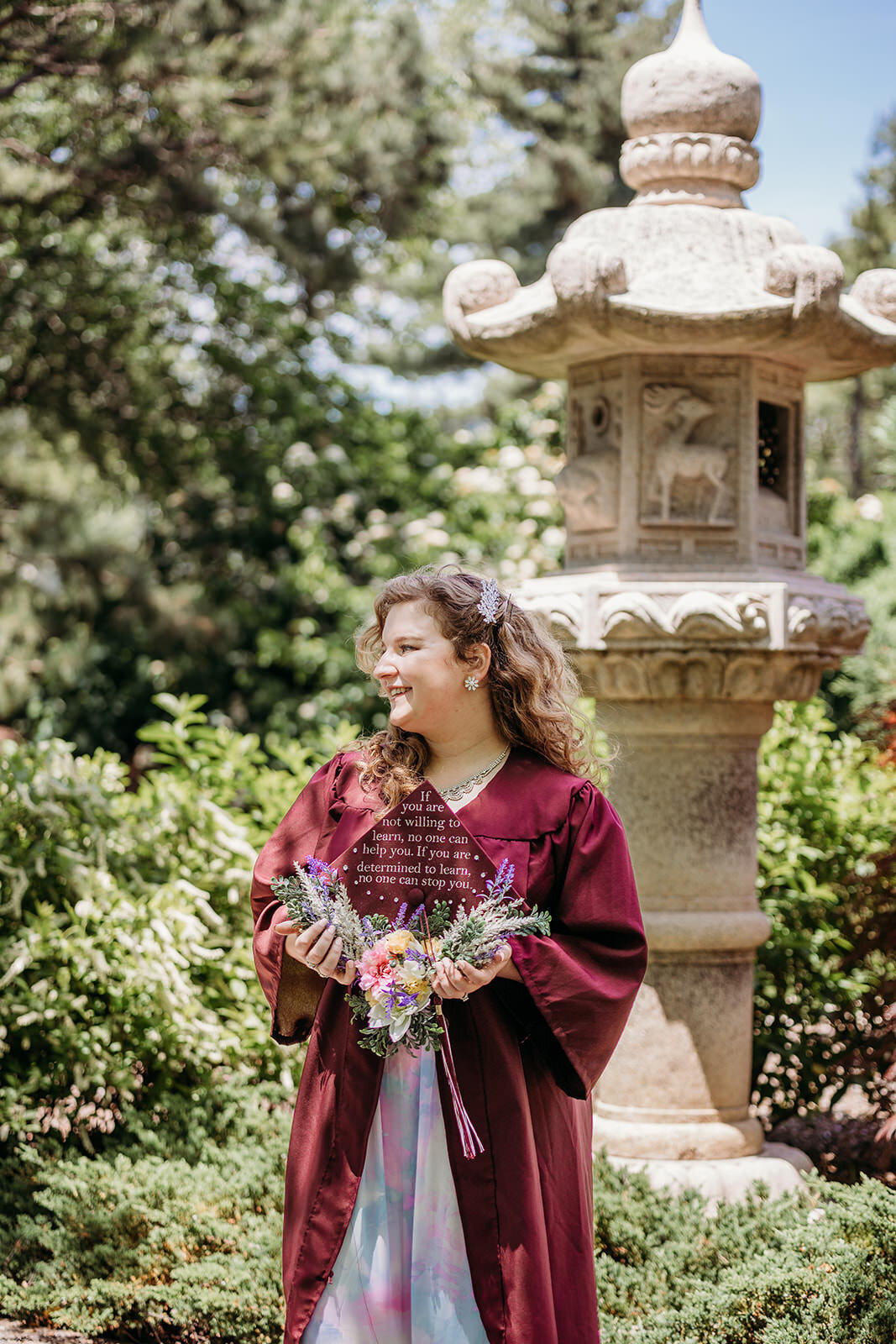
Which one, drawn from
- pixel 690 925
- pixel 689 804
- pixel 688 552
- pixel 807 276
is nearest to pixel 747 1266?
pixel 690 925

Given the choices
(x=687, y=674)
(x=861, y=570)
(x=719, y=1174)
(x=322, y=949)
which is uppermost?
(x=861, y=570)

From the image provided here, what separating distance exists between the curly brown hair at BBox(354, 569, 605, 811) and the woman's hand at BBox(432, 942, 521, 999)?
384 millimetres

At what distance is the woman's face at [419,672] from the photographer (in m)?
2.39

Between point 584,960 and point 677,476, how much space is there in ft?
7.19

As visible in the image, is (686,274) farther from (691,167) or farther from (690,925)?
(690,925)

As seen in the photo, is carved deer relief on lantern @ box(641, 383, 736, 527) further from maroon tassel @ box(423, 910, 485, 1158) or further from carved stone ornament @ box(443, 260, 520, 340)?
maroon tassel @ box(423, 910, 485, 1158)

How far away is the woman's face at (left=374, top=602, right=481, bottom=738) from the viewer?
2389mm

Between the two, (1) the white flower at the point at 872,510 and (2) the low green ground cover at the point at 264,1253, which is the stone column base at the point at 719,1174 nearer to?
(2) the low green ground cover at the point at 264,1253

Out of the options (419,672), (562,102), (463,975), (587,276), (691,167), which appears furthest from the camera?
(562,102)

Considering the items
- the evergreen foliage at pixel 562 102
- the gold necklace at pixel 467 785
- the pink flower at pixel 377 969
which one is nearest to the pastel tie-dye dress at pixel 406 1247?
the pink flower at pixel 377 969

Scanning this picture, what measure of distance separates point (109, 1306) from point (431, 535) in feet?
20.9

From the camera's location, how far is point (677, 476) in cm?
413

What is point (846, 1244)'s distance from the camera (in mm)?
3209

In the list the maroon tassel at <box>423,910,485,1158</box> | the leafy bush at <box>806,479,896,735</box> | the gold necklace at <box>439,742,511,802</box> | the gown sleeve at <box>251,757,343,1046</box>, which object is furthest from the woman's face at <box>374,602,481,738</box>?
the leafy bush at <box>806,479,896,735</box>
